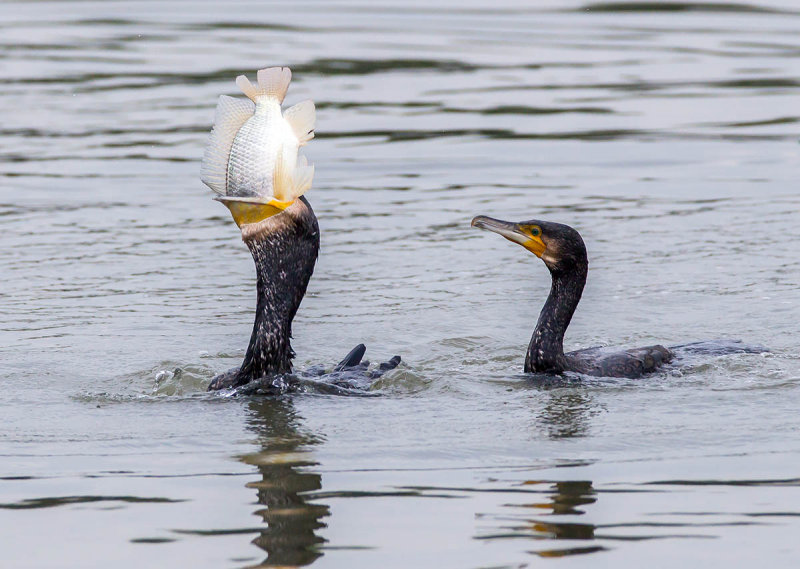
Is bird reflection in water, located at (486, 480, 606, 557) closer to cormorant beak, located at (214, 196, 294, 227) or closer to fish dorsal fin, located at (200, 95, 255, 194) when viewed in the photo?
cormorant beak, located at (214, 196, 294, 227)

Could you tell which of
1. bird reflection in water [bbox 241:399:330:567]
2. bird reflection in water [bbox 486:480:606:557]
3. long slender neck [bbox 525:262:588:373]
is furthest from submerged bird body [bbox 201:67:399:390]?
bird reflection in water [bbox 486:480:606:557]

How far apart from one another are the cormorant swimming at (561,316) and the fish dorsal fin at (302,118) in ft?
5.31

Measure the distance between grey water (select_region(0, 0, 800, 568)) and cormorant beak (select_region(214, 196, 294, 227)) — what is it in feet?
3.22

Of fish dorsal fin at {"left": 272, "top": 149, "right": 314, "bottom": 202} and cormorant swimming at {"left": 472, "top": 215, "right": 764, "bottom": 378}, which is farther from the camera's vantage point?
cormorant swimming at {"left": 472, "top": 215, "right": 764, "bottom": 378}

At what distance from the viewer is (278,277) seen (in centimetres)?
745

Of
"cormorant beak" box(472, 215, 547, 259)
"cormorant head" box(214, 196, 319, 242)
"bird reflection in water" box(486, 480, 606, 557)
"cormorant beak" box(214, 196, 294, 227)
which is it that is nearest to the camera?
"bird reflection in water" box(486, 480, 606, 557)

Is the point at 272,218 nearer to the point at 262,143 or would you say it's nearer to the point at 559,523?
the point at 262,143

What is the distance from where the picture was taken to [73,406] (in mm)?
7605

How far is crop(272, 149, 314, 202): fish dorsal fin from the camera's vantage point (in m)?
6.95

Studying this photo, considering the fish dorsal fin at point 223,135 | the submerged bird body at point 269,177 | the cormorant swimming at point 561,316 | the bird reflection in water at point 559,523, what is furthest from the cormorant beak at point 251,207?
the bird reflection in water at point 559,523

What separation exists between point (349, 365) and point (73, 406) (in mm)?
1544

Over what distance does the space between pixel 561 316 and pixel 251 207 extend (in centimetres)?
231

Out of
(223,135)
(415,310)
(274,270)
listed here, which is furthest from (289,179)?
(415,310)

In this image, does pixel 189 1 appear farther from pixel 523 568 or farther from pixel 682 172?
pixel 523 568
